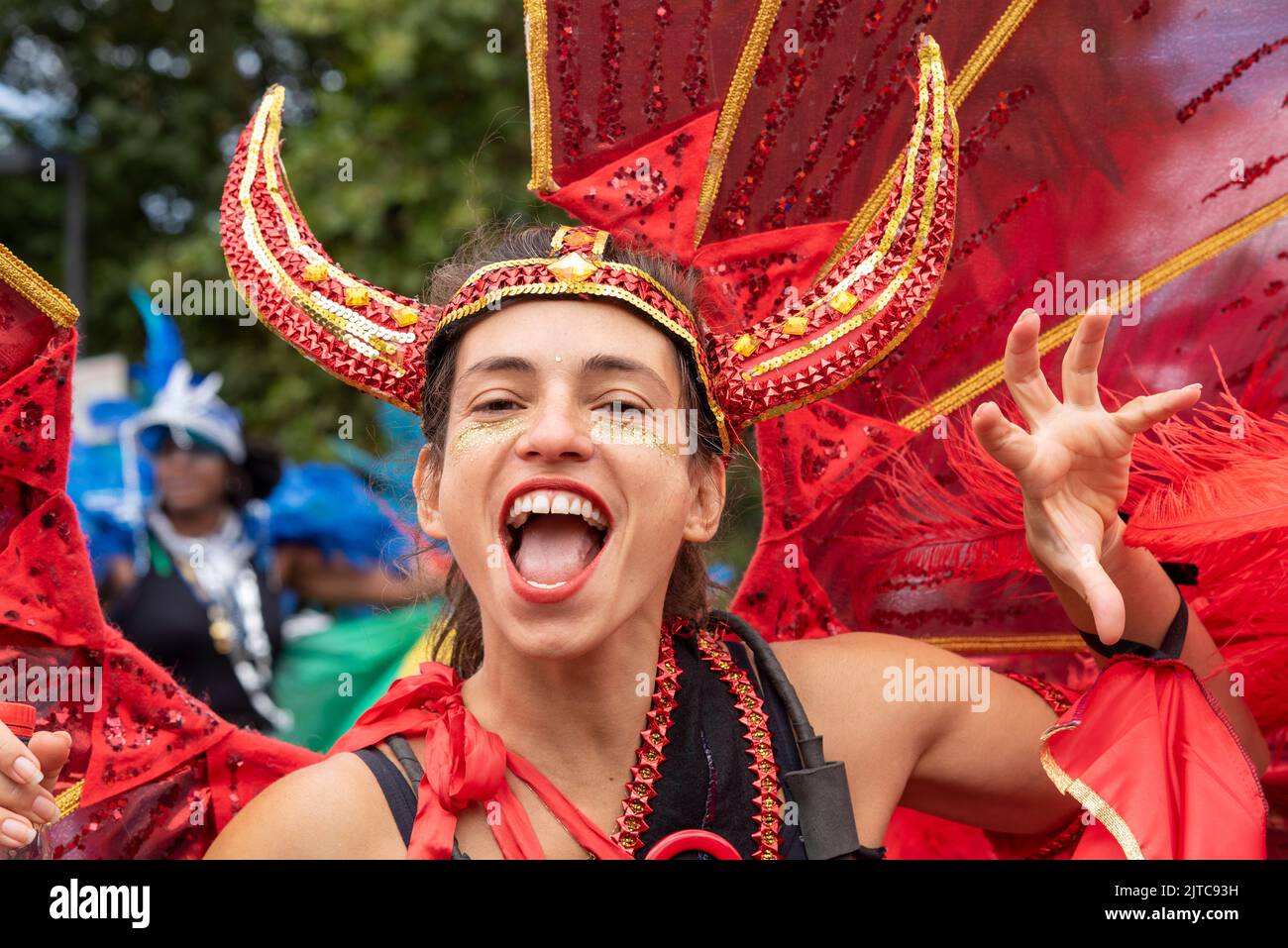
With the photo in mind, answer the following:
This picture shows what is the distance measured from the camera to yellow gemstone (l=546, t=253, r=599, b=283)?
2379 mm

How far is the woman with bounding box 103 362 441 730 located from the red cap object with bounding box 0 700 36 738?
3099mm

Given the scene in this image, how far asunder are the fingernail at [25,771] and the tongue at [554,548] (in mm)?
729

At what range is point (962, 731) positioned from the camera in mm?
2609

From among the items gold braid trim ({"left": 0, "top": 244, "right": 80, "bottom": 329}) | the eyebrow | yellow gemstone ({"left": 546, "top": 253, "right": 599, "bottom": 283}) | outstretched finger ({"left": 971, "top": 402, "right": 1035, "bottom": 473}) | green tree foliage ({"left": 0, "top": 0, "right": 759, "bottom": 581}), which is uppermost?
green tree foliage ({"left": 0, "top": 0, "right": 759, "bottom": 581})

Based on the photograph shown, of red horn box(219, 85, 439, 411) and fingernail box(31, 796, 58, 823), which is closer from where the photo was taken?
fingernail box(31, 796, 58, 823)

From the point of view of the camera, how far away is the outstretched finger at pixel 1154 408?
212 centimetres

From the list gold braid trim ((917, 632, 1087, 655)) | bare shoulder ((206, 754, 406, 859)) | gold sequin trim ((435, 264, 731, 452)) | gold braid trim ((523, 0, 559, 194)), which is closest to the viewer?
bare shoulder ((206, 754, 406, 859))

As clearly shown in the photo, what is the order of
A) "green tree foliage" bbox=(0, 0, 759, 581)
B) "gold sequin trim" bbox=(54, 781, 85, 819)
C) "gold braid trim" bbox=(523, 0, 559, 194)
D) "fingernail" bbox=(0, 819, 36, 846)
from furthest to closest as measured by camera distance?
"green tree foliage" bbox=(0, 0, 759, 581)
"gold braid trim" bbox=(523, 0, 559, 194)
"gold sequin trim" bbox=(54, 781, 85, 819)
"fingernail" bbox=(0, 819, 36, 846)

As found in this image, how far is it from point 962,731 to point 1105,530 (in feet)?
1.54

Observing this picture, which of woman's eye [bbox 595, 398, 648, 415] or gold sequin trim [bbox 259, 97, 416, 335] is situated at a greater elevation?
gold sequin trim [bbox 259, 97, 416, 335]

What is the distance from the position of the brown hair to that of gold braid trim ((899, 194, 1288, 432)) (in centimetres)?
53

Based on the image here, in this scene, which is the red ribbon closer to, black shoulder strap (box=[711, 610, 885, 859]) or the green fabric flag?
black shoulder strap (box=[711, 610, 885, 859])

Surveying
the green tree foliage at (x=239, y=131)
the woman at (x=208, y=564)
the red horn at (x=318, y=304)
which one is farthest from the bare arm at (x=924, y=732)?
the green tree foliage at (x=239, y=131)

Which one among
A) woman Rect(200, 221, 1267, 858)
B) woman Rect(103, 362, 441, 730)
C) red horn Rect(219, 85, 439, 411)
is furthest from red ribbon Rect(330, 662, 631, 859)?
woman Rect(103, 362, 441, 730)
